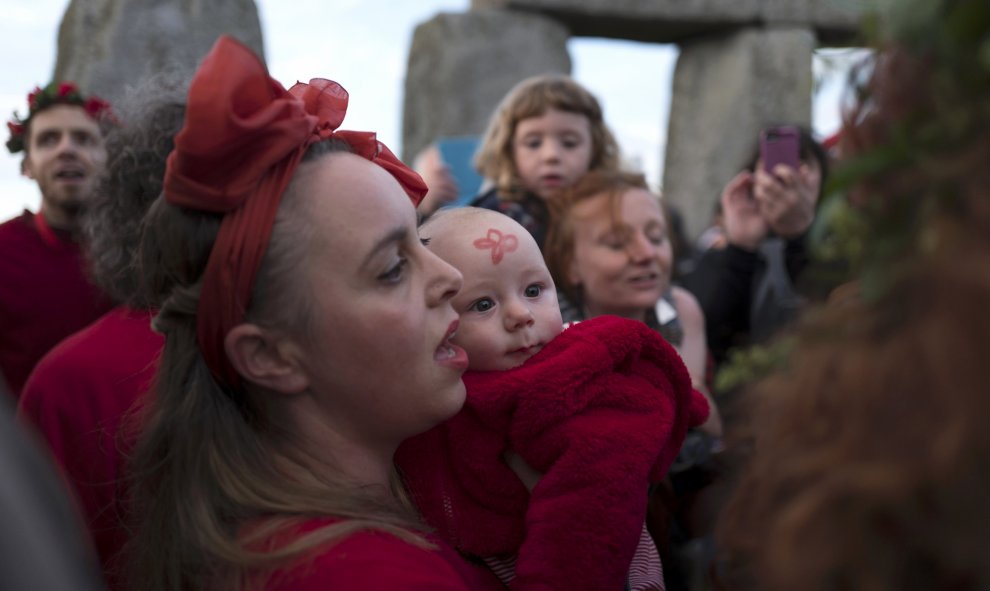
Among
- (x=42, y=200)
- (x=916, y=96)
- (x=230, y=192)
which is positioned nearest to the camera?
(x=916, y=96)

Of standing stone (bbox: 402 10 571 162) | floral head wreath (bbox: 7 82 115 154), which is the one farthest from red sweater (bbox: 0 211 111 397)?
standing stone (bbox: 402 10 571 162)

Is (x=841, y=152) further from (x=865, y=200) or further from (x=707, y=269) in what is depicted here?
(x=707, y=269)

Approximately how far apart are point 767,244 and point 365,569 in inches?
86.4

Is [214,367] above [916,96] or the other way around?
the other way around

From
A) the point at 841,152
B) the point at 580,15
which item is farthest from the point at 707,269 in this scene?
the point at 580,15

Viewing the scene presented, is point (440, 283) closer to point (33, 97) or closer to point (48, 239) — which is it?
point (48, 239)

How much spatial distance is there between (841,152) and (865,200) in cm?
8

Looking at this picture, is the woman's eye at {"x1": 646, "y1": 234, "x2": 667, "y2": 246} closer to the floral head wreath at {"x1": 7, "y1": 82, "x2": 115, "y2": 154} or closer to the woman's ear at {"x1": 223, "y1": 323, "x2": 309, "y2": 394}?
the woman's ear at {"x1": 223, "y1": 323, "x2": 309, "y2": 394}

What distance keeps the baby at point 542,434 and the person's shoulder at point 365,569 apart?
0.24 m

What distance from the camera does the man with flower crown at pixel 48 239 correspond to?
275cm

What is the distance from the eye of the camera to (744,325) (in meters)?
3.02

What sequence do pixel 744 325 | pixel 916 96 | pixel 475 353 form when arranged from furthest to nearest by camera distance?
pixel 744 325
pixel 475 353
pixel 916 96

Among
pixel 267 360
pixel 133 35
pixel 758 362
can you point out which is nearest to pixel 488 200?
pixel 267 360

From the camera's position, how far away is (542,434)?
139cm
